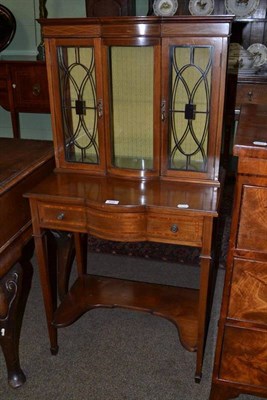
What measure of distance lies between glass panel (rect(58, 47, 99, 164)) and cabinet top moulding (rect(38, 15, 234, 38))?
0.07 metres

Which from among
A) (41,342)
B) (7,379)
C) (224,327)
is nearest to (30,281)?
(41,342)

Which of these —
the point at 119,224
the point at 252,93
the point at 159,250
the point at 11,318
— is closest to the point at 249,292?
the point at 119,224

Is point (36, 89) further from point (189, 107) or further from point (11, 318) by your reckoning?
point (11, 318)

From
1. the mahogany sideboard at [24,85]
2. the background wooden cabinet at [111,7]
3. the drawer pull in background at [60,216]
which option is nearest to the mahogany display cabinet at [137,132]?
the drawer pull in background at [60,216]

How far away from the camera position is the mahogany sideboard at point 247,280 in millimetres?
1267

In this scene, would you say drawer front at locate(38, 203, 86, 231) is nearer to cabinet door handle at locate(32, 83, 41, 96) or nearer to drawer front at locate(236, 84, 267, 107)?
cabinet door handle at locate(32, 83, 41, 96)

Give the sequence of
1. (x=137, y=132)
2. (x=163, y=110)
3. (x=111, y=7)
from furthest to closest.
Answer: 1. (x=111, y=7)
2. (x=137, y=132)
3. (x=163, y=110)

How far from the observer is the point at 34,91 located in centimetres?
322

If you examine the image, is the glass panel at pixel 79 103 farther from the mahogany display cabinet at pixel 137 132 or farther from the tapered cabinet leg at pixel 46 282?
the tapered cabinet leg at pixel 46 282

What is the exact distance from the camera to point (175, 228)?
1554 mm

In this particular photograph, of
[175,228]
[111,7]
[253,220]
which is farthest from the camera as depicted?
Answer: [111,7]

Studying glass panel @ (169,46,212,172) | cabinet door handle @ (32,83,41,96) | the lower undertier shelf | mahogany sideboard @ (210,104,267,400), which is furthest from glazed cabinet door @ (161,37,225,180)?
cabinet door handle @ (32,83,41,96)

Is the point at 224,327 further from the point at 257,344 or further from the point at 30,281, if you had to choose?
the point at 30,281

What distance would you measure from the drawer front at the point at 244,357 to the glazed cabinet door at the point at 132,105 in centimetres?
73
